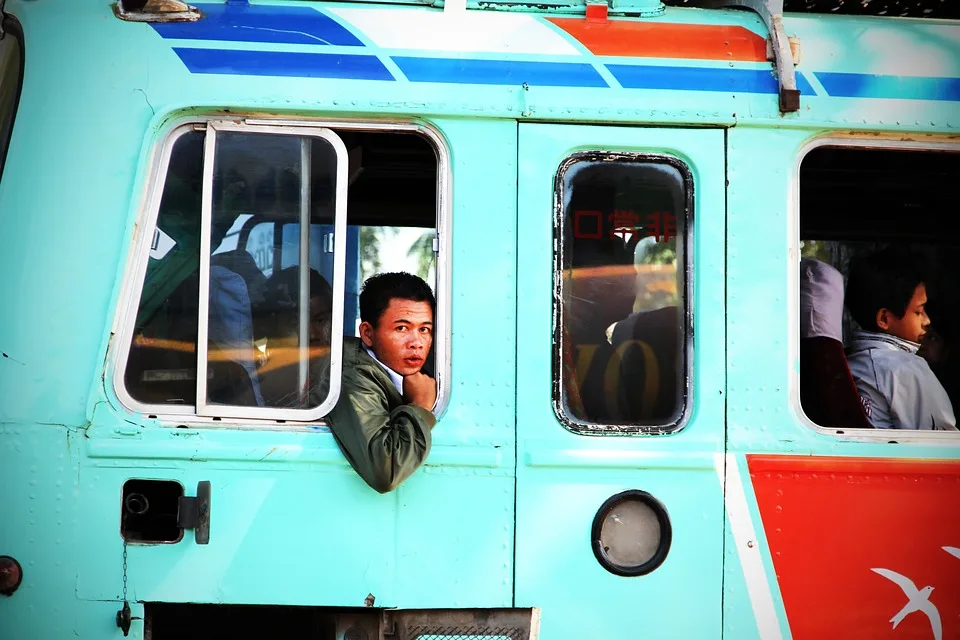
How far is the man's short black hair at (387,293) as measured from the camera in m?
3.20

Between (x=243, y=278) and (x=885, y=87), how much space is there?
2.25 m

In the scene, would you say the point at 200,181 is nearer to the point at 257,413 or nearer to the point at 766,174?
the point at 257,413

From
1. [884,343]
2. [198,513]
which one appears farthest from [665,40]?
[198,513]

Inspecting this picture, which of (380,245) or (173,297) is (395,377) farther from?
(380,245)

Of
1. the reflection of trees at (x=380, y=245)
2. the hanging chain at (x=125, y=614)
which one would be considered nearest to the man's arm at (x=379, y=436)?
the hanging chain at (x=125, y=614)

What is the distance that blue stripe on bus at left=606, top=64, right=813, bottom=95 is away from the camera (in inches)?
124

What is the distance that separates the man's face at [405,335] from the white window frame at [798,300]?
122 cm

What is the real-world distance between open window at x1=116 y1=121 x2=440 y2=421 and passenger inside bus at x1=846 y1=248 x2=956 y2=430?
166 cm

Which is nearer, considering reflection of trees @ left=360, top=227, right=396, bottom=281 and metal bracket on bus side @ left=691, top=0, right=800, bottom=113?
metal bracket on bus side @ left=691, top=0, right=800, bottom=113

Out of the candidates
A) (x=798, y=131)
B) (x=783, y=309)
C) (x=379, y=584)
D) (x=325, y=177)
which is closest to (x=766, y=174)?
(x=798, y=131)

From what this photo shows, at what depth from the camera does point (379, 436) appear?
295cm

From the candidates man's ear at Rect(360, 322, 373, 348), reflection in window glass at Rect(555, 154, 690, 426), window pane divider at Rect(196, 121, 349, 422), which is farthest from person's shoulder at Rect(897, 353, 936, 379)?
window pane divider at Rect(196, 121, 349, 422)

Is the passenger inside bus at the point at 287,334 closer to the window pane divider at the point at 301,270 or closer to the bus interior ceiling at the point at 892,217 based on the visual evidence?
the window pane divider at the point at 301,270

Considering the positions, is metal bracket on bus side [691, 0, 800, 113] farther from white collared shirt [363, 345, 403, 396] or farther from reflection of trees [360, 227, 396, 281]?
reflection of trees [360, 227, 396, 281]
